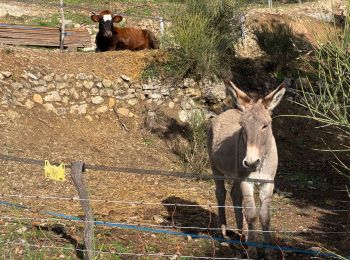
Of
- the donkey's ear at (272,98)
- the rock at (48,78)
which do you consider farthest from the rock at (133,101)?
the donkey's ear at (272,98)

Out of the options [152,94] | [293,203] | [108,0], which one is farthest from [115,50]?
[108,0]

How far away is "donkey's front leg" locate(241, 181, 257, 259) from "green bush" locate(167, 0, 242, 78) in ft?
21.4

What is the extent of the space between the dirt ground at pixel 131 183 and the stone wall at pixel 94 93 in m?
0.24

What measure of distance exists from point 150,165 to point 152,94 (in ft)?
7.90

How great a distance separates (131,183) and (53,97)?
10.9ft

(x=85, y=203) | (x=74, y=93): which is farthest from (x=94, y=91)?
(x=85, y=203)

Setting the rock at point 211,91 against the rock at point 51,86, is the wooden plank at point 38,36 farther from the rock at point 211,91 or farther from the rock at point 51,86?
the rock at point 211,91

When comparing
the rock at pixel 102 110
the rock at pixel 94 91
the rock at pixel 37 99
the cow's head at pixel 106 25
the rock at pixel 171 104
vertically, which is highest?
the cow's head at pixel 106 25

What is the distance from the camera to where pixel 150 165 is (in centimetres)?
1044

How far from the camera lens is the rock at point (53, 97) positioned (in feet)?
38.1

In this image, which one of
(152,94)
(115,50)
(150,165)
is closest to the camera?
(150,165)

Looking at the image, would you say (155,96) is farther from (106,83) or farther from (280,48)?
(280,48)

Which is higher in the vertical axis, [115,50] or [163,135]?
[115,50]

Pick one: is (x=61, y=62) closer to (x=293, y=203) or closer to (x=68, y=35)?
(x=68, y=35)
